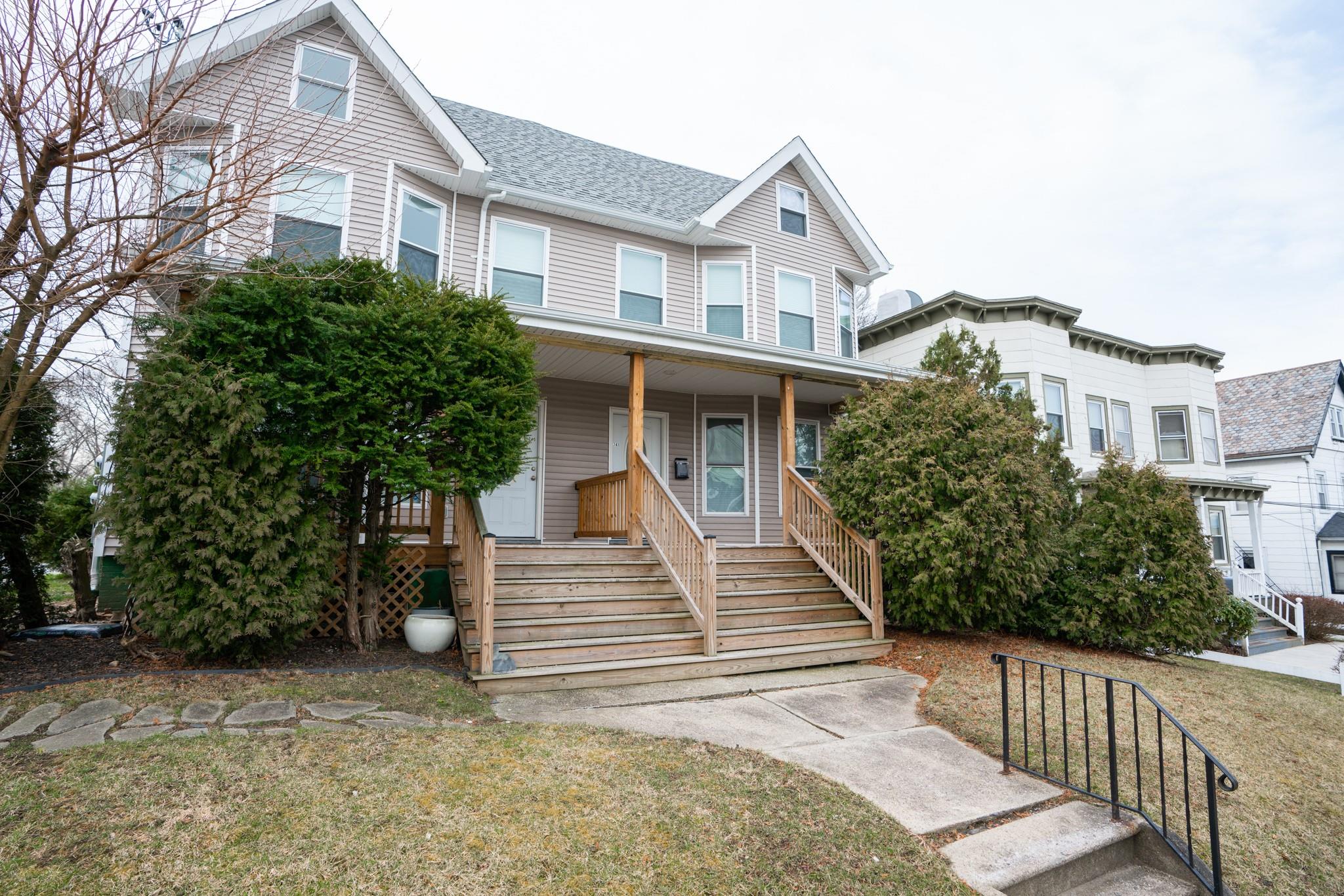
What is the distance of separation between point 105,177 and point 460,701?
4.65m

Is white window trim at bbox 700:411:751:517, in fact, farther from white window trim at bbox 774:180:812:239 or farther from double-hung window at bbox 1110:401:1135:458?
double-hung window at bbox 1110:401:1135:458

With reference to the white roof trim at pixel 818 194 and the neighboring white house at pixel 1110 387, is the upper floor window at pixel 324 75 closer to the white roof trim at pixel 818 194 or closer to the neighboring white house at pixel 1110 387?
the white roof trim at pixel 818 194

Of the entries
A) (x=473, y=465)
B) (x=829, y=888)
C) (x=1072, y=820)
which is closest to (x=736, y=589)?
(x=473, y=465)

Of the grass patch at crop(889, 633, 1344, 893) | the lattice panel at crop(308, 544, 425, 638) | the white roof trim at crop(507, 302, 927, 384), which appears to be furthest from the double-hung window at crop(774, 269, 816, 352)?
the lattice panel at crop(308, 544, 425, 638)

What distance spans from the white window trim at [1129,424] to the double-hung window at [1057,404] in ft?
7.98

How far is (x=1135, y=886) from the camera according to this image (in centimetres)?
358

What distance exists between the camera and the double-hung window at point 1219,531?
1978cm

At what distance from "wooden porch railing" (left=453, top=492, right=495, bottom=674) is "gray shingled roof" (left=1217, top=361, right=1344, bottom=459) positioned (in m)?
25.6

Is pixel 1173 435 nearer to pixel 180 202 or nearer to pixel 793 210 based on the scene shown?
pixel 793 210

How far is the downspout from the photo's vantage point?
10.7 m

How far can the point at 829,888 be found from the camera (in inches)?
117

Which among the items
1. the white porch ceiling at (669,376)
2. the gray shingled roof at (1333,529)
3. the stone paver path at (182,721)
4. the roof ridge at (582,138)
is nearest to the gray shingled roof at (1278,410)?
the gray shingled roof at (1333,529)

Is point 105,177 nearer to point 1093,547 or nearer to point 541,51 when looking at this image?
point 541,51

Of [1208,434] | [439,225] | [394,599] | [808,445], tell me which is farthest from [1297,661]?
[439,225]
